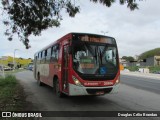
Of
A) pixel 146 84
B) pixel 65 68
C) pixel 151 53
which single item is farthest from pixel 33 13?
pixel 151 53

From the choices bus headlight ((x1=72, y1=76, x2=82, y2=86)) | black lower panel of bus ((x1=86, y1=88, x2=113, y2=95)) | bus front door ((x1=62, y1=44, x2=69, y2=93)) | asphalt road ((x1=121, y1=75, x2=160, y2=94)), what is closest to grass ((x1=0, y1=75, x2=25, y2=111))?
→ bus front door ((x1=62, y1=44, x2=69, y2=93))

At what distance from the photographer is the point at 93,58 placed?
39.0ft

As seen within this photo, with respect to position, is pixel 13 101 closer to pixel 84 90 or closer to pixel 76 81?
pixel 76 81

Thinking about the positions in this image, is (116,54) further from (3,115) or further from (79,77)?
(3,115)

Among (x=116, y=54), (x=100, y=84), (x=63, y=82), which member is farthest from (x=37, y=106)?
(x=116, y=54)

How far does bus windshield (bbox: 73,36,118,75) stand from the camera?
11.7 meters

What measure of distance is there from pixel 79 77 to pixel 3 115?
12.3ft

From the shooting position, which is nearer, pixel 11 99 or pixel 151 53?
pixel 11 99

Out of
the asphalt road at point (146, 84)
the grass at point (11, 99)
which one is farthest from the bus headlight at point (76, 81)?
the asphalt road at point (146, 84)

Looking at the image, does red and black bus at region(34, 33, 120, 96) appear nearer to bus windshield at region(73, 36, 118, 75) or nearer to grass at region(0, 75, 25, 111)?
bus windshield at region(73, 36, 118, 75)

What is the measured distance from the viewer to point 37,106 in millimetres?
11422

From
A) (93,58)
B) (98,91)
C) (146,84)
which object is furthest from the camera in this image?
(146,84)

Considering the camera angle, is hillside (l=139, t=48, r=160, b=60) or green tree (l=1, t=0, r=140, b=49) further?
hillside (l=139, t=48, r=160, b=60)

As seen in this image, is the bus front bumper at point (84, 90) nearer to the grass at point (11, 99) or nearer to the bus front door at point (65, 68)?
the bus front door at point (65, 68)
